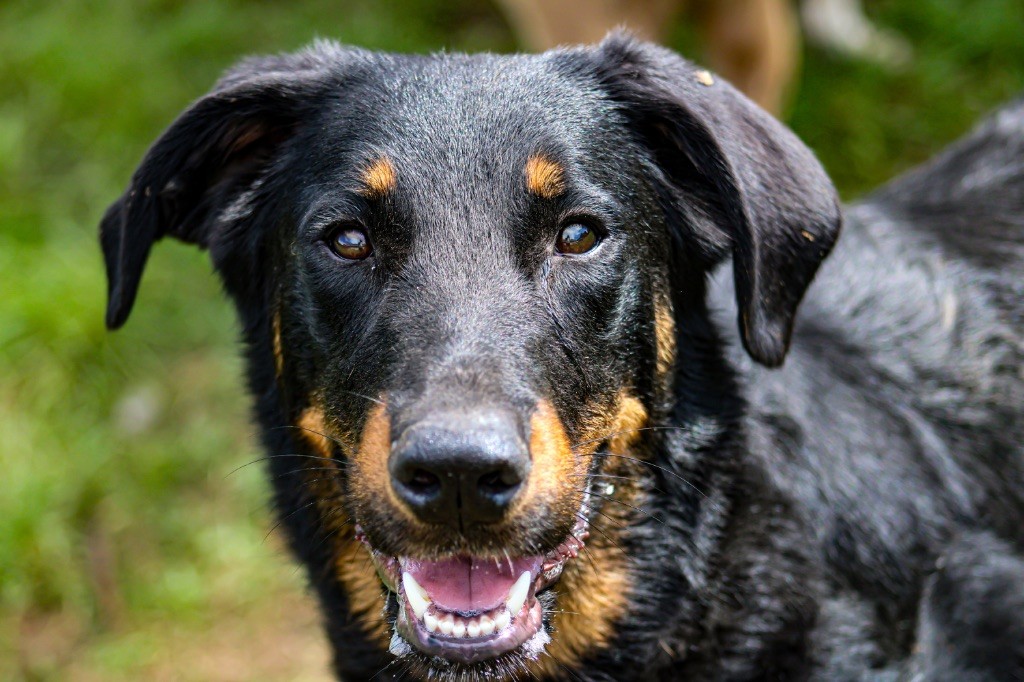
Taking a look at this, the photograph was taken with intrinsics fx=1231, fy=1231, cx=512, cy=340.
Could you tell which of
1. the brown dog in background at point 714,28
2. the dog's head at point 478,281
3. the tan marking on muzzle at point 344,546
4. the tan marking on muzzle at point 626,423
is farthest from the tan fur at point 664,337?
the brown dog in background at point 714,28

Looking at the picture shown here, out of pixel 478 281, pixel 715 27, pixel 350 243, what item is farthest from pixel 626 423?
pixel 715 27

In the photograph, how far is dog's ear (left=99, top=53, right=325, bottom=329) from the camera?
124 inches

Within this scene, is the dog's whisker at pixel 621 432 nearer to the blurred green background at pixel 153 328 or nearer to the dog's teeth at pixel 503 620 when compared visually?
the dog's teeth at pixel 503 620

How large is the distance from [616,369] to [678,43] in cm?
439

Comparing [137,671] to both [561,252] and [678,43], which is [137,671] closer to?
[561,252]

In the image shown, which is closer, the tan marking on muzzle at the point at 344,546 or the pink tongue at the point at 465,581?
the pink tongue at the point at 465,581

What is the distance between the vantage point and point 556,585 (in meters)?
3.04

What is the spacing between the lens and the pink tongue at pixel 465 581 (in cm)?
275

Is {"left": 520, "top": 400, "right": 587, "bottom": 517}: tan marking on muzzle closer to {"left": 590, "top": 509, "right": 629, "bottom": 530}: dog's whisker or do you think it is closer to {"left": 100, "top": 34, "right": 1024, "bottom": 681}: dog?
{"left": 100, "top": 34, "right": 1024, "bottom": 681}: dog

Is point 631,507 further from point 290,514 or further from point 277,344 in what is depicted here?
point 277,344

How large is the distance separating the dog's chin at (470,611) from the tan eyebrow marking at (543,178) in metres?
0.75

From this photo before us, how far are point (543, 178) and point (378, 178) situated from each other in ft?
1.26

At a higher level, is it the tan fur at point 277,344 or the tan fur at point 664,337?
the tan fur at point 664,337

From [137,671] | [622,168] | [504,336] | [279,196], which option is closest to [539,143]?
[622,168]
